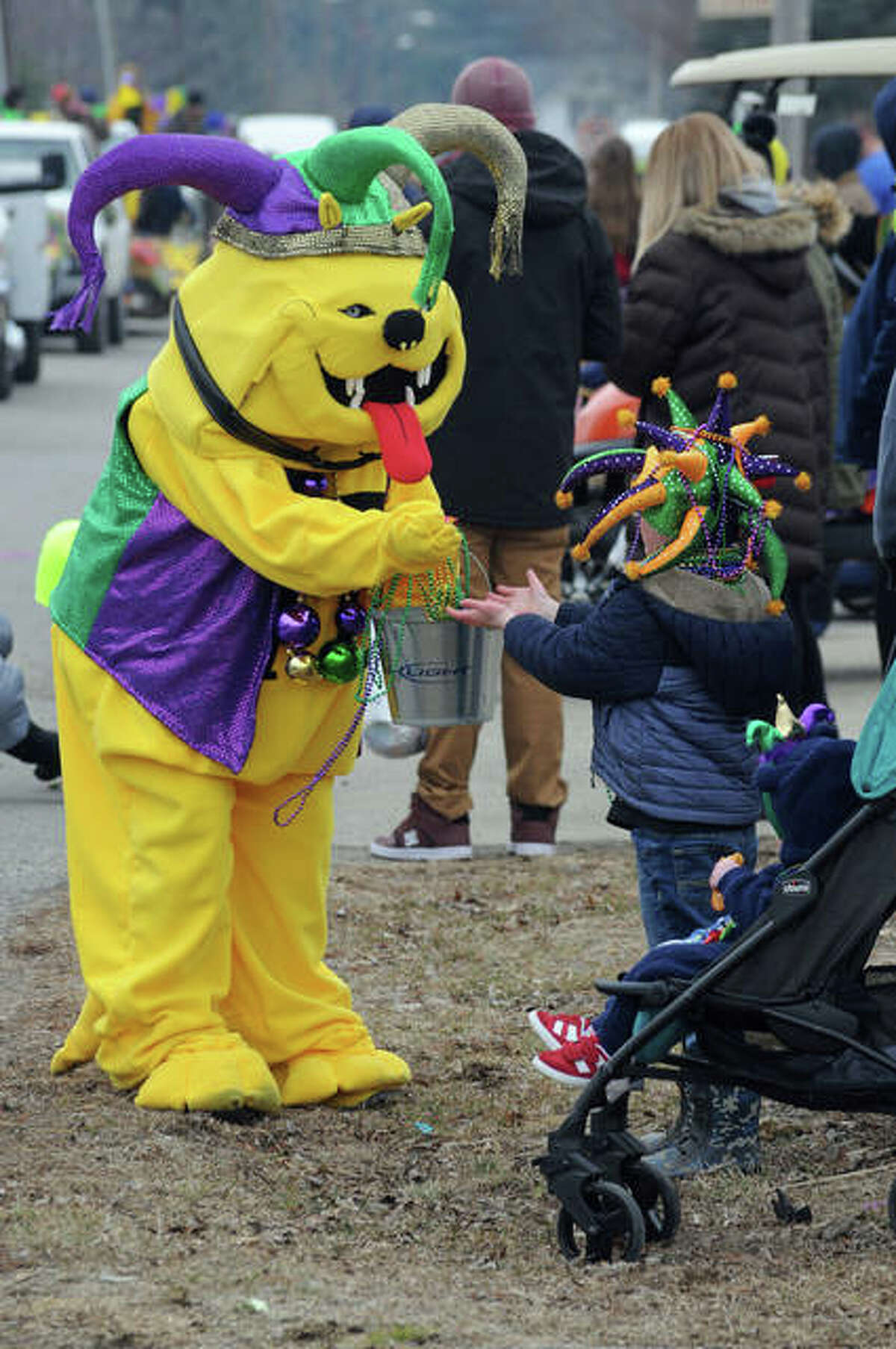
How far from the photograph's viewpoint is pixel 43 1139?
16.7 ft

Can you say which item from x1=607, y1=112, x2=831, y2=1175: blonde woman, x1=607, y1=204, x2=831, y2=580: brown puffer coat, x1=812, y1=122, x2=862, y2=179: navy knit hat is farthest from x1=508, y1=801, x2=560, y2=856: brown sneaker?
x1=812, y1=122, x2=862, y2=179: navy knit hat

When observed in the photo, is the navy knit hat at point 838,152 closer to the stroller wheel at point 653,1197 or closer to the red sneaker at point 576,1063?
the red sneaker at point 576,1063

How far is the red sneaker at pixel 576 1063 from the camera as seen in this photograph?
15.7ft

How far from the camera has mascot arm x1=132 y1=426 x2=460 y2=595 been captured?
16.2 ft

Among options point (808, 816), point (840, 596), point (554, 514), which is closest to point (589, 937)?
point (554, 514)

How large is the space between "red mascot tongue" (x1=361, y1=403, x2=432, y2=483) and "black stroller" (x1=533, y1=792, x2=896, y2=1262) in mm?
1169

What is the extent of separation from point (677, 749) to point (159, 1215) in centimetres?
130

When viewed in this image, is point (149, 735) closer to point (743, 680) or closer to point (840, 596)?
point (743, 680)

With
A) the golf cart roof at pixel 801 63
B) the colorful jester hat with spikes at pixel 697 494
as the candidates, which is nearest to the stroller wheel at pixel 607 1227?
the colorful jester hat with spikes at pixel 697 494

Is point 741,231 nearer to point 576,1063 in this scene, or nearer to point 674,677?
point 674,677

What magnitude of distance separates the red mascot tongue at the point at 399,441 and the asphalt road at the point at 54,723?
2.42 meters

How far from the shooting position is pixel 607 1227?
440 centimetres

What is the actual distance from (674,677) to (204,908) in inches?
41.3

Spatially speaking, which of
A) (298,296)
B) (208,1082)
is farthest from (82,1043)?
(298,296)
